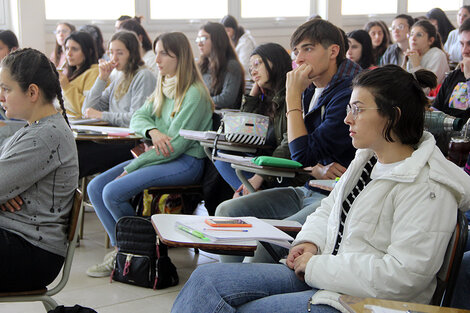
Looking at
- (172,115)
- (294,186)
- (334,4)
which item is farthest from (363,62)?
(334,4)

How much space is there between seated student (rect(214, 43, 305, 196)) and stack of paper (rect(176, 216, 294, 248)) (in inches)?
43.7

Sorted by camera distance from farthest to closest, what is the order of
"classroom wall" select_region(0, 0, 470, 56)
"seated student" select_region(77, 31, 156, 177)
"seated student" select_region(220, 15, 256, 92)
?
"classroom wall" select_region(0, 0, 470, 56), "seated student" select_region(220, 15, 256, 92), "seated student" select_region(77, 31, 156, 177)

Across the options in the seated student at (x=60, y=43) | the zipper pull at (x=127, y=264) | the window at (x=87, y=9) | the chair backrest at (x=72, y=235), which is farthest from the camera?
the window at (x=87, y=9)

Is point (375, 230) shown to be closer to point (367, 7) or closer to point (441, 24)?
point (441, 24)

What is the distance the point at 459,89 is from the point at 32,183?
2.55 meters

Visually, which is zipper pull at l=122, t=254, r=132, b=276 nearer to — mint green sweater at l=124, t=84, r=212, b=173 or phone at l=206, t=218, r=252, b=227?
mint green sweater at l=124, t=84, r=212, b=173

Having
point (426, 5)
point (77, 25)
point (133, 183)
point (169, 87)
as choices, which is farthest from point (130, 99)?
point (426, 5)

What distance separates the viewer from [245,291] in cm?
152

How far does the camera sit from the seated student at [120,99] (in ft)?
12.5

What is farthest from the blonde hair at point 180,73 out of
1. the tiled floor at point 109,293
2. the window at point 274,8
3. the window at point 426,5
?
the window at point 426,5

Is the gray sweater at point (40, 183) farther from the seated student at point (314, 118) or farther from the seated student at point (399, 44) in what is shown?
the seated student at point (399, 44)

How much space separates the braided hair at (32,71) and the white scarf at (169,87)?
1245 mm

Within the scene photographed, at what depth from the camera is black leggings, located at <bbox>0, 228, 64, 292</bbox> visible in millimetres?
1877

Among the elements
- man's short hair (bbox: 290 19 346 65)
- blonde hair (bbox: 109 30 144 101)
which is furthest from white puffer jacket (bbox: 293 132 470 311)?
blonde hair (bbox: 109 30 144 101)
